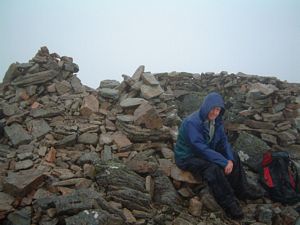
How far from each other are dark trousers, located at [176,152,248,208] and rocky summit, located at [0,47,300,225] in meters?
0.21

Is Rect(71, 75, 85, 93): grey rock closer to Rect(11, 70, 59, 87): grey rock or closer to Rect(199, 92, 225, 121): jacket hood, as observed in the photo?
Rect(11, 70, 59, 87): grey rock

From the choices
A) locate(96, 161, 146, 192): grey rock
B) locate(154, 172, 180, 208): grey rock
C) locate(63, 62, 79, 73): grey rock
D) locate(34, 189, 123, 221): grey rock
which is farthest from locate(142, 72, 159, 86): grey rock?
locate(34, 189, 123, 221): grey rock

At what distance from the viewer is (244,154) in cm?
842

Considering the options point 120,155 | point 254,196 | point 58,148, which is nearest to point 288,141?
point 254,196

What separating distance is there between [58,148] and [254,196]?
16.2ft

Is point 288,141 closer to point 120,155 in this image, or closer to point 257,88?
point 257,88

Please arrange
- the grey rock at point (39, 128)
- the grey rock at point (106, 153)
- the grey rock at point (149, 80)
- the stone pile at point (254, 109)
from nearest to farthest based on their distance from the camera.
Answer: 1. the grey rock at point (106, 153)
2. the grey rock at point (39, 128)
3. the stone pile at point (254, 109)
4. the grey rock at point (149, 80)

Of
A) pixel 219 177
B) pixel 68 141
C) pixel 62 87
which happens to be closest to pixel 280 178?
pixel 219 177

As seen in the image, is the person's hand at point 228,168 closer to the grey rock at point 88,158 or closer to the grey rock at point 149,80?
the grey rock at point 88,158

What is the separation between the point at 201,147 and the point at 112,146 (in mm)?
2496

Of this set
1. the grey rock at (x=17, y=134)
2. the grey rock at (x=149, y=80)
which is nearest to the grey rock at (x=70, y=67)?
the grey rock at (x=149, y=80)

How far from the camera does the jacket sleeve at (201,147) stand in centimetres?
595

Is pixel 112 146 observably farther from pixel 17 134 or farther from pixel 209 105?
pixel 209 105

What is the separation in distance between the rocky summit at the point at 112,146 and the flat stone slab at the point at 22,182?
2 cm
